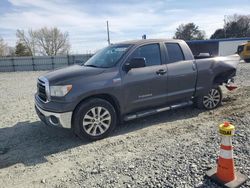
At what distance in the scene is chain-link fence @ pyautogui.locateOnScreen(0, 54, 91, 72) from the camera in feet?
95.5

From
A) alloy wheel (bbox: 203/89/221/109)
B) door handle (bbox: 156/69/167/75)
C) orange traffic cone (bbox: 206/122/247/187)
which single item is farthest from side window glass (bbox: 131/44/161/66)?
orange traffic cone (bbox: 206/122/247/187)

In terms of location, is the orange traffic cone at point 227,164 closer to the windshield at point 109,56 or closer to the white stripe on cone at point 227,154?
the white stripe on cone at point 227,154

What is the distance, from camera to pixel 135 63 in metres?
5.07

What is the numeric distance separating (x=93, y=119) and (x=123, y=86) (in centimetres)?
90

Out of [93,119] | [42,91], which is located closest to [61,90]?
[42,91]

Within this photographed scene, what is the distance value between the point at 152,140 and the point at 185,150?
2.44 ft

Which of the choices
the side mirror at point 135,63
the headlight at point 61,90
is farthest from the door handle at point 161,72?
the headlight at point 61,90

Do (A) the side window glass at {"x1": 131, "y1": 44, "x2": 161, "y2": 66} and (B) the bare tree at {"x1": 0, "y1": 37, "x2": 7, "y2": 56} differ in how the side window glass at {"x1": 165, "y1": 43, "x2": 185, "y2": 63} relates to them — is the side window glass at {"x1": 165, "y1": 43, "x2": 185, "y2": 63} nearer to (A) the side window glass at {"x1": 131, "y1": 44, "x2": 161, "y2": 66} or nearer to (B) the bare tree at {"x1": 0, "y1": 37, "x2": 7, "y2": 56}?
(A) the side window glass at {"x1": 131, "y1": 44, "x2": 161, "y2": 66}

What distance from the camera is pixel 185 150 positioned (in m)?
4.21

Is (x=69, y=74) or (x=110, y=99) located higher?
(x=69, y=74)

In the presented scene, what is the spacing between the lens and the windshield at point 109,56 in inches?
209

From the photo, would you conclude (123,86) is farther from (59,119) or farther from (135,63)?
(59,119)

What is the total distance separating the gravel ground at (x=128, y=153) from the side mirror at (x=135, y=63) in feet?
4.47

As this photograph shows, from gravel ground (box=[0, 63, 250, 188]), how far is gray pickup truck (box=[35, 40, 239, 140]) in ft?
1.33
